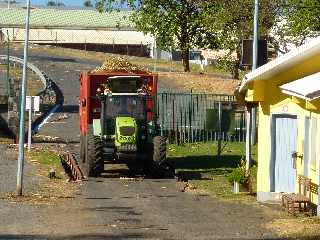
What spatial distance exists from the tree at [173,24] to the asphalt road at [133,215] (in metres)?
32.5

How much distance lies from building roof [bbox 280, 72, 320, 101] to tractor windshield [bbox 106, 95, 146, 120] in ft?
27.2

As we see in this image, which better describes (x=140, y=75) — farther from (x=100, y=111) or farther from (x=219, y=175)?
(x=219, y=175)

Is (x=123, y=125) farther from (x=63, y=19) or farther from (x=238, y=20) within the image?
(x=63, y=19)

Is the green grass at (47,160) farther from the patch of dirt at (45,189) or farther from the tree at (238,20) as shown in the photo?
the tree at (238,20)

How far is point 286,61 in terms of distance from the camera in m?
19.5

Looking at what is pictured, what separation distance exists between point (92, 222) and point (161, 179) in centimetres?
949

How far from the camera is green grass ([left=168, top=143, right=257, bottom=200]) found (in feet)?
80.9

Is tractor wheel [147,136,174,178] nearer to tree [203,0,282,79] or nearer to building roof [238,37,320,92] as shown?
building roof [238,37,320,92]

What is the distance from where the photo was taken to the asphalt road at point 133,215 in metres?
16.0

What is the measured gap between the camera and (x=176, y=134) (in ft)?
121

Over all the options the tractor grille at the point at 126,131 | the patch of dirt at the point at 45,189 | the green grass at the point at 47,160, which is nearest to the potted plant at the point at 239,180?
the patch of dirt at the point at 45,189

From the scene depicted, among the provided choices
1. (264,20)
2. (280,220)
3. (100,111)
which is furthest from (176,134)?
(280,220)

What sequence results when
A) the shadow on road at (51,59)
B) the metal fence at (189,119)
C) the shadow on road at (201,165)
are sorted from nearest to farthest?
the shadow on road at (201,165) < the metal fence at (189,119) < the shadow on road at (51,59)

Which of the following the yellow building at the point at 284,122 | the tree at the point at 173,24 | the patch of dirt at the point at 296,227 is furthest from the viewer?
the tree at the point at 173,24
